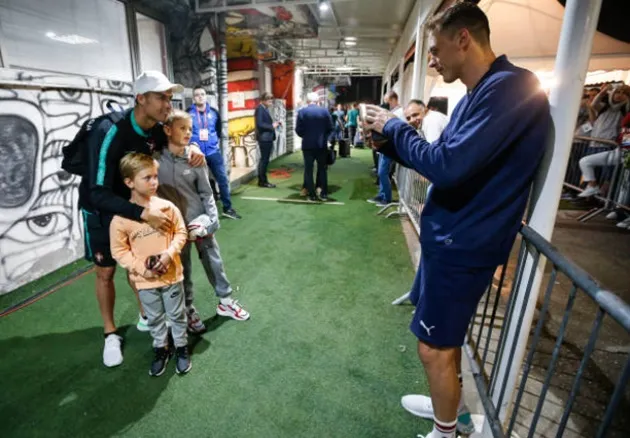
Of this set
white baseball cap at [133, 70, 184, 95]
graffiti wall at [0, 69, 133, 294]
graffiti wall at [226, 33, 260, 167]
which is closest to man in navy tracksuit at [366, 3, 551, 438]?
white baseball cap at [133, 70, 184, 95]

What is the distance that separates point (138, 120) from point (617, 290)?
15.9ft

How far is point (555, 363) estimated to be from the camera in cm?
139

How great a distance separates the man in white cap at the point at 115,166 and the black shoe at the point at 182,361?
466 millimetres

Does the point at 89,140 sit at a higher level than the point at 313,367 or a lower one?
higher

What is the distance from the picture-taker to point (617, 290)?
3680 mm

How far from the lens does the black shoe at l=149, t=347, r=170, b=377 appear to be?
8.09 ft

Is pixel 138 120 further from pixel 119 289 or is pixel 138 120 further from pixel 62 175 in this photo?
pixel 62 175

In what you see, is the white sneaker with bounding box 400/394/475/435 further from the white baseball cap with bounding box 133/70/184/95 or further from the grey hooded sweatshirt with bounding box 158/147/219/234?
the white baseball cap with bounding box 133/70/184/95

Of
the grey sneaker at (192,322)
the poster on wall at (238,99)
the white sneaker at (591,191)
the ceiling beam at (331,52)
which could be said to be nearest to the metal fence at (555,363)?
the grey sneaker at (192,322)

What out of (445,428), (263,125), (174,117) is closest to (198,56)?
(263,125)

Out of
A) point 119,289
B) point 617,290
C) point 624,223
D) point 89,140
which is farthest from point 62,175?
point 624,223

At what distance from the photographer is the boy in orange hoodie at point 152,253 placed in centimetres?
220

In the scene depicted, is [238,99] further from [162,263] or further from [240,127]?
[162,263]

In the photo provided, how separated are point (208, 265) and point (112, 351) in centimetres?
93
